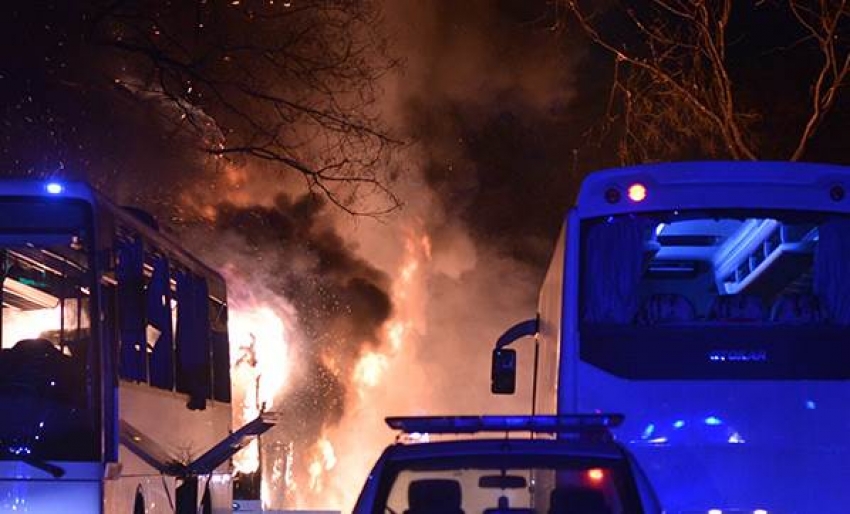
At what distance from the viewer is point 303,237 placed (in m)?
45.2

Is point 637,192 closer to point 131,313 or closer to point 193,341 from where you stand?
point 131,313

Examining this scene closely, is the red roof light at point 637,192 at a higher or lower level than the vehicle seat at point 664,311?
higher

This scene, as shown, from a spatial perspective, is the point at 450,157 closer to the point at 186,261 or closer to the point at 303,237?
the point at 303,237

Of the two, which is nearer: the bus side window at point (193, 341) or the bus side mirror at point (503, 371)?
the bus side window at point (193, 341)

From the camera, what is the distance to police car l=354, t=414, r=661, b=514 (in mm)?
7645

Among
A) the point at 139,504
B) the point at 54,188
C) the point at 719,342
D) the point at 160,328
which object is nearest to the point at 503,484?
the point at 719,342

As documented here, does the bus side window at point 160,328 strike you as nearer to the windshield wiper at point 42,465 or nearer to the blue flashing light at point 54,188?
the blue flashing light at point 54,188

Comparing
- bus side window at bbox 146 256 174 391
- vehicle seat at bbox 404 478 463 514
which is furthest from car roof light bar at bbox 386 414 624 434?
bus side window at bbox 146 256 174 391

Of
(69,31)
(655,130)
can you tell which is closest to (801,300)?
(69,31)

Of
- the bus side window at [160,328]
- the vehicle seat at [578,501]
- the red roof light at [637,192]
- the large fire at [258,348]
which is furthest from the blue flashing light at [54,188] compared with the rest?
the large fire at [258,348]

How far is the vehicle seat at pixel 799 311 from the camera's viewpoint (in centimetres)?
1091

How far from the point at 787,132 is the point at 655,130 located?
4.23 meters

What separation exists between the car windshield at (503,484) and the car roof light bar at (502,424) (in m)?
0.20

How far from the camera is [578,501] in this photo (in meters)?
7.56
